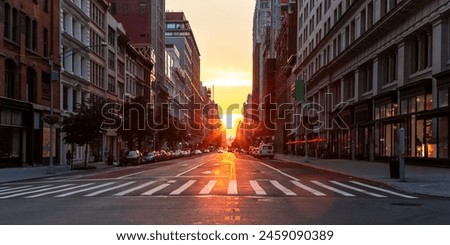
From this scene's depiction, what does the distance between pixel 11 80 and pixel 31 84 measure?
3634 mm

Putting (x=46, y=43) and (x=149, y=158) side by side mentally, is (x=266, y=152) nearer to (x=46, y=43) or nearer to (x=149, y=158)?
(x=149, y=158)

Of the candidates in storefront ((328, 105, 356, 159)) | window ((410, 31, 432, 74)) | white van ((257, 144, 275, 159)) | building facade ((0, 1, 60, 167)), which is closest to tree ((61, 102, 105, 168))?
building facade ((0, 1, 60, 167))

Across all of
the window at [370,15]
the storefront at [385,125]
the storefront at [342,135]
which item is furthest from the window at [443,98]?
the storefront at [342,135]

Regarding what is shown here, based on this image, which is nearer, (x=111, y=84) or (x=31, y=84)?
(x=31, y=84)

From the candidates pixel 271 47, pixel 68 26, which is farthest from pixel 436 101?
pixel 271 47

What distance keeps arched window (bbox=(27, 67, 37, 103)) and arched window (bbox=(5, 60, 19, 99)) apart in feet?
8.81

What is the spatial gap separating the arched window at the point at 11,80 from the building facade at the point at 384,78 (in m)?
29.5

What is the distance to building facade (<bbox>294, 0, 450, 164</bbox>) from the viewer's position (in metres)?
33.6

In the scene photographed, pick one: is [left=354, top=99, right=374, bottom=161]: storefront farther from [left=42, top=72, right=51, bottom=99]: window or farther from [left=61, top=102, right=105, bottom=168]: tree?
[left=42, top=72, right=51, bottom=99]: window

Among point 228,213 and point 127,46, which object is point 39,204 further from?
point 127,46

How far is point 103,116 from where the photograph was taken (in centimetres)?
4584

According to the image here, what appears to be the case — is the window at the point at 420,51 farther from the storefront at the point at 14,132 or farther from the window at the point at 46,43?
the window at the point at 46,43

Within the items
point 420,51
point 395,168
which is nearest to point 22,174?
point 395,168

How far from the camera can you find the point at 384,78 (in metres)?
47.0
